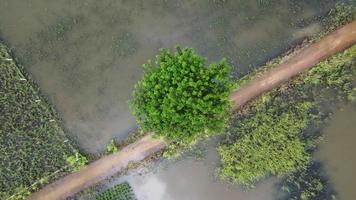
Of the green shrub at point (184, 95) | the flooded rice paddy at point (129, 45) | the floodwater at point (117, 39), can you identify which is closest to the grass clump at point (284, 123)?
the flooded rice paddy at point (129, 45)

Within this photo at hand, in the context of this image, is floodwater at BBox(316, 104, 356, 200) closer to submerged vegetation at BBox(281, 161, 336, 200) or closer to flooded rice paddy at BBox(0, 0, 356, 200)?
flooded rice paddy at BBox(0, 0, 356, 200)

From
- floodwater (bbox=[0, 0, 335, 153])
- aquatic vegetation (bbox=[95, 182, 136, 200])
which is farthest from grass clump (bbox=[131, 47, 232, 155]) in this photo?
aquatic vegetation (bbox=[95, 182, 136, 200])

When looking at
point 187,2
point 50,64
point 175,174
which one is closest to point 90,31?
point 50,64

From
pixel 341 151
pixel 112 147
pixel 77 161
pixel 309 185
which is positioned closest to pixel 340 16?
pixel 341 151

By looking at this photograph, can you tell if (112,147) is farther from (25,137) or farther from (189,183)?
(25,137)

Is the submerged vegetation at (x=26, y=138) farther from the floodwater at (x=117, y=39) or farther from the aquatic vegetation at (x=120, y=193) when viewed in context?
the aquatic vegetation at (x=120, y=193)
